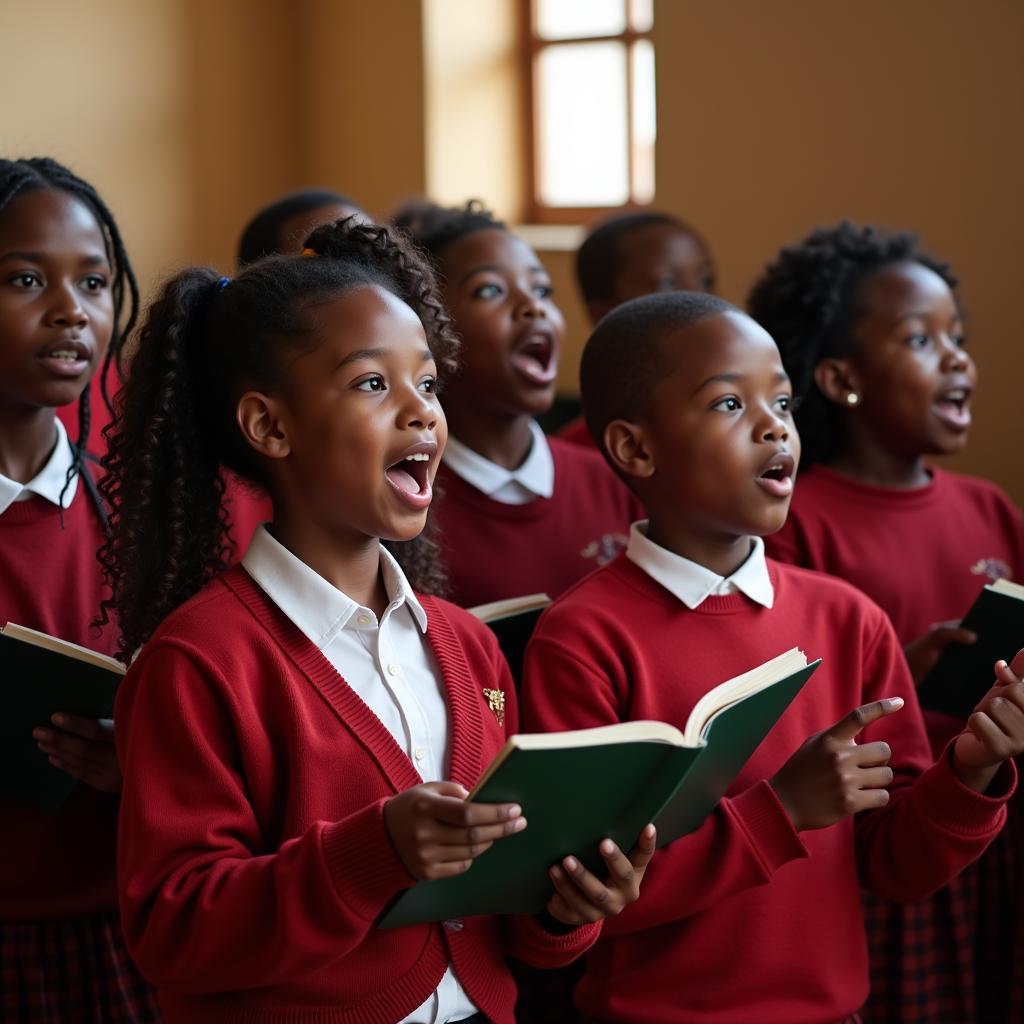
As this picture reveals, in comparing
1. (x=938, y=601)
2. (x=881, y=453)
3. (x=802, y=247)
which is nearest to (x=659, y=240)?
(x=802, y=247)

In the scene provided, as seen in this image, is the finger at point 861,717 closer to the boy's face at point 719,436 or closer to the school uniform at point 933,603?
the boy's face at point 719,436

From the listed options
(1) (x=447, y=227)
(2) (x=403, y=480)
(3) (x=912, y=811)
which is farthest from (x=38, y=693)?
(1) (x=447, y=227)

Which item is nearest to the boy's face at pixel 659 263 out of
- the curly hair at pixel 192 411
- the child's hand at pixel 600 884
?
the curly hair at pixel 192 411

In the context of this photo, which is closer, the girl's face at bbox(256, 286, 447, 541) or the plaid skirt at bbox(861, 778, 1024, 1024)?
the girl's face at bbox(256, 286, 447, 541)

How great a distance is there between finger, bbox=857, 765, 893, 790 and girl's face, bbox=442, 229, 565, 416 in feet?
3.29

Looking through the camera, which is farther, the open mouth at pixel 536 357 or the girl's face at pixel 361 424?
the open mouth at pixel 536 357

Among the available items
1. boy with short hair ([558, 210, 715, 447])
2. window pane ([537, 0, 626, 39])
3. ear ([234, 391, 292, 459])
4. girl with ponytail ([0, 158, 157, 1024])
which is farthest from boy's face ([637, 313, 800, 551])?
window pane ([537, 0, 626, 39])

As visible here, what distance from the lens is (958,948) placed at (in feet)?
6.64

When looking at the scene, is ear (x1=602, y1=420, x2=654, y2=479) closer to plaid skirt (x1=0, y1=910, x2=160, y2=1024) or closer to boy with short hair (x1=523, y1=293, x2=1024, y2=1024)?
boy with short hair (x1=523, y1=293, x2=1024, y2=1024)

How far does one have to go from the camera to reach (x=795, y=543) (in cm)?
216

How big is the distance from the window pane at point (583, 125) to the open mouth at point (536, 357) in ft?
7.91

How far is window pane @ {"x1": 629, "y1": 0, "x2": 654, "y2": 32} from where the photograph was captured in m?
4.46

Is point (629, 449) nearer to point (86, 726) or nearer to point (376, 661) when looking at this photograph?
point (376, 661)

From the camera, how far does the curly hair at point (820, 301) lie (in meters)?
2.31
